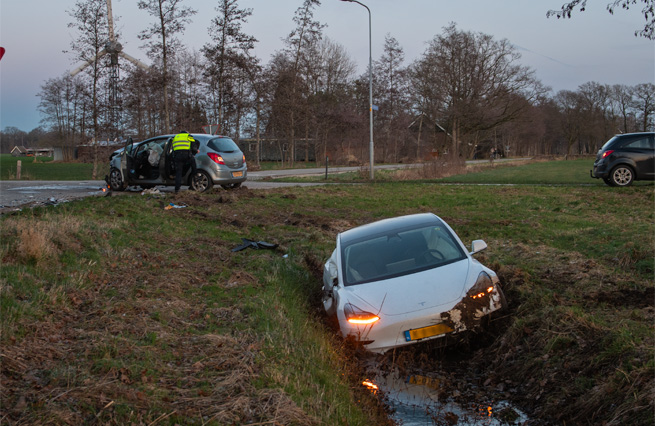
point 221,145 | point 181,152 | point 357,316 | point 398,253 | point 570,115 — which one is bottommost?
point 357,316

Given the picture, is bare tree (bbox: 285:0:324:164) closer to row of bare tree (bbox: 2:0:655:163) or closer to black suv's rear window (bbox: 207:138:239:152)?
row of bare tree (bbox: 2:0:655:163)

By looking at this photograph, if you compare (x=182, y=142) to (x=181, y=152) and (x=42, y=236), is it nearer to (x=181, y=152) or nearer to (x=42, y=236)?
(x=181, y=152)

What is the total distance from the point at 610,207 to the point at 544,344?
11.0 meters

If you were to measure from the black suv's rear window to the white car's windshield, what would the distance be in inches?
417

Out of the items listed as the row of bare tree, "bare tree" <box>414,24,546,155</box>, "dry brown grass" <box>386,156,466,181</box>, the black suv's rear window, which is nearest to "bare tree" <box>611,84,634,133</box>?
the row of bare tree

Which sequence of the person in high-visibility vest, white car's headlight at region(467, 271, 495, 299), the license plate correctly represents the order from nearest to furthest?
1. the license plate
2. white car's headlight at region(467, 271, 495, 299)
3. the person in high-visibility vest

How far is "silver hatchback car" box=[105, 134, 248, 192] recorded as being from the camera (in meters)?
16.9

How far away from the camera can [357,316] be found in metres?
5.95

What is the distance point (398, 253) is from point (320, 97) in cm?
5609

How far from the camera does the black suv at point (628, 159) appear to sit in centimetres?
1939

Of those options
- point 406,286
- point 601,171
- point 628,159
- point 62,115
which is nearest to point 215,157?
point 406,286

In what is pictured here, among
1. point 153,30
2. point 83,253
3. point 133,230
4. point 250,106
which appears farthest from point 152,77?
point 83,253

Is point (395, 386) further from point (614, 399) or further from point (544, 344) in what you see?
point (614, 399)

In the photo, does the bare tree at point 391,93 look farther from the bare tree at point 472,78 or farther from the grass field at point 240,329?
the grass field at point 240,329
